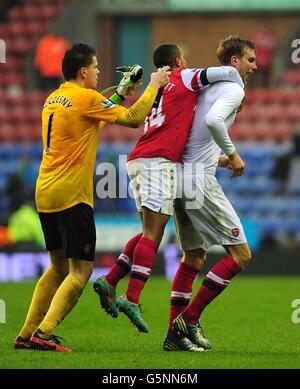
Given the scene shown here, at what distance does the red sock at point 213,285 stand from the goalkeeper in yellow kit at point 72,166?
0.77 meters

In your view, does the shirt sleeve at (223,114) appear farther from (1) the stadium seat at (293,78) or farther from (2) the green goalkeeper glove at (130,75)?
(1) the stadium seat at (293,78)

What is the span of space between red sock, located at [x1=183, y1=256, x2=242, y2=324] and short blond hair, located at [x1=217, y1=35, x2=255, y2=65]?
1385mm

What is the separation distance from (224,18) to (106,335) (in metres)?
14.9

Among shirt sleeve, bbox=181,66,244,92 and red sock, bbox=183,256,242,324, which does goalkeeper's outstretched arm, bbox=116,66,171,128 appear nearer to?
shirt sleeve, bbox=181,66,244,92

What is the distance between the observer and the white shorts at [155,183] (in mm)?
7465

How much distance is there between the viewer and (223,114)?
23.8 feet

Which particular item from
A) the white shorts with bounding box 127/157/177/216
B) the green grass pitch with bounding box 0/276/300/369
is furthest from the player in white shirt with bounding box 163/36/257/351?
the green grass pitch with bounding box 0/276/300/369

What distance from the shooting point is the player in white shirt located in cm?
751

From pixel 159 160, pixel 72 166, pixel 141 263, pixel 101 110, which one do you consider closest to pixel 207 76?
pixel 159 160

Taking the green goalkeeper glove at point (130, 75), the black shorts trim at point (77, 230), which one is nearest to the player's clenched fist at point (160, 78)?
the green goalkeeper glove at point (130, 75)

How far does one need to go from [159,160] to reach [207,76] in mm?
644

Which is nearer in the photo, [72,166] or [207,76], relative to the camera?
[72,166]

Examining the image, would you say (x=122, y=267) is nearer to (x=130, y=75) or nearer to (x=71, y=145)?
(x=71, y=145)
